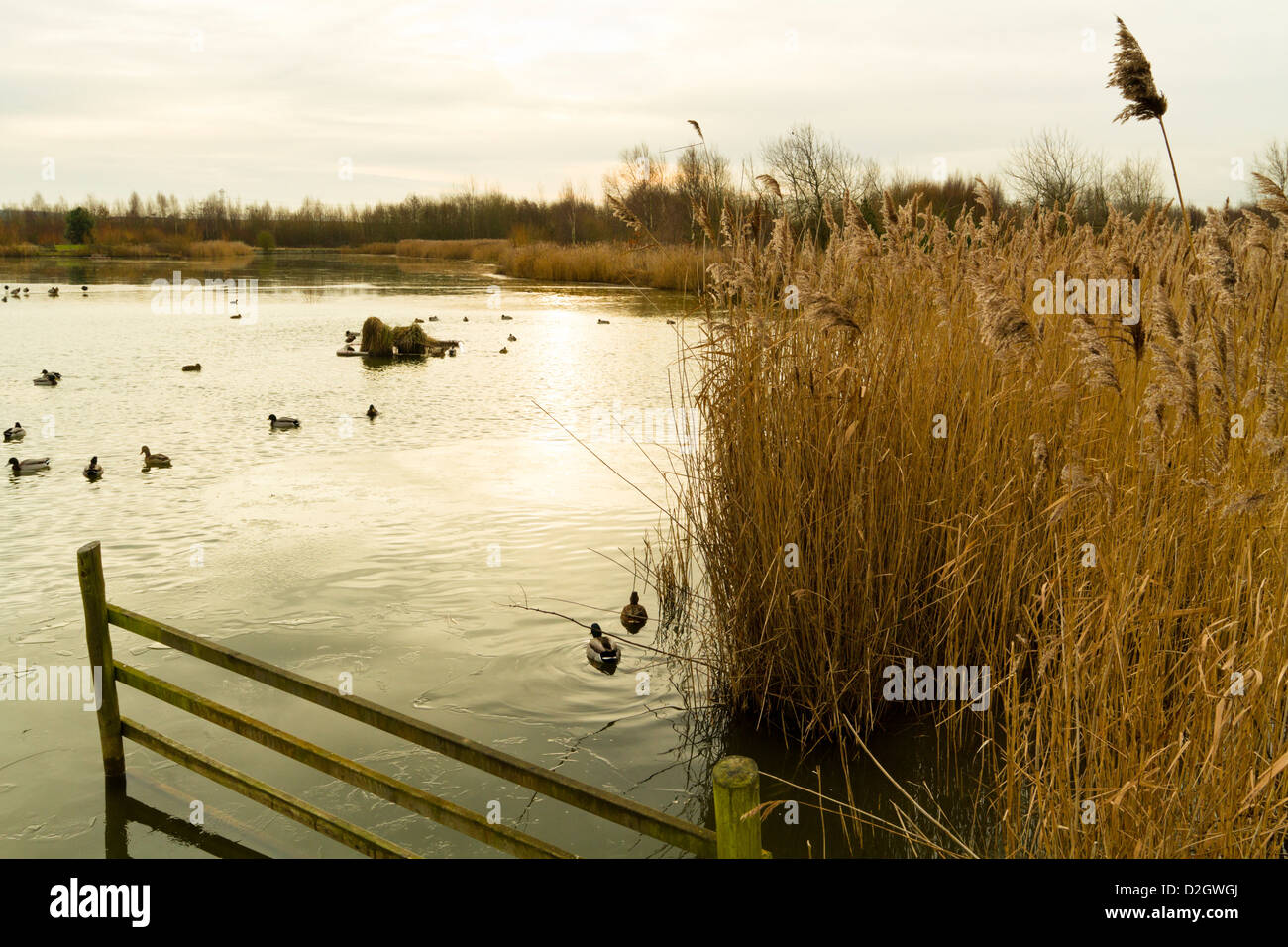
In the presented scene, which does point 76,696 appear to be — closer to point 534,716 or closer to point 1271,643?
point 534,716

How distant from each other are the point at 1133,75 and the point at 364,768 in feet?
9.91

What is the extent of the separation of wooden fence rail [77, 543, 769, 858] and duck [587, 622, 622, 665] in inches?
69.6

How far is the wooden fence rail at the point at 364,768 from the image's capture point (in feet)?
6.51

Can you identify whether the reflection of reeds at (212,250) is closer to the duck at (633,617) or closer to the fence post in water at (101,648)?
the duck at (633,617)

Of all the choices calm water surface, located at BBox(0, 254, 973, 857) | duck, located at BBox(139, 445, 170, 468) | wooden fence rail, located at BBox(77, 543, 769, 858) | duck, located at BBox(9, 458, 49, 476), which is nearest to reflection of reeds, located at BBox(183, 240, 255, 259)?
calm water surface, located at BBox(0, 254, 973, 857)

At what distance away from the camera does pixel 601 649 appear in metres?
4.89

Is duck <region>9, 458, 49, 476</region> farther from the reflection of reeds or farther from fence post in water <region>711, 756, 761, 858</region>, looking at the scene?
the reflection of reeds

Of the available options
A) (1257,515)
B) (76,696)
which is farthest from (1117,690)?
(76,696)

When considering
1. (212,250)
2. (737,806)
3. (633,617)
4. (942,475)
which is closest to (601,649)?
(633,617)

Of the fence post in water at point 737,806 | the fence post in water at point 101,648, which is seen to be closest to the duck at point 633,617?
the fence post in water at point 101,648

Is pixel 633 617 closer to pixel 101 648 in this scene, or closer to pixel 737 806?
pixel 101 648

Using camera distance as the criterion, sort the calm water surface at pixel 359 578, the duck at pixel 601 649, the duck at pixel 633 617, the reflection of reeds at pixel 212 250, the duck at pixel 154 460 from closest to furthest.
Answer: the calm water surface at pixel 359 578, the duck at pixel 601 649, the duck at pixel 633 617, the duck at pixel 154 460, the reflection of reeds at pixel 212 250

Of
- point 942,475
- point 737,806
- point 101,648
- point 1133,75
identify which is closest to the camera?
point 737,806

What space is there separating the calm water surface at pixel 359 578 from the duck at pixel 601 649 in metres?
0.09
